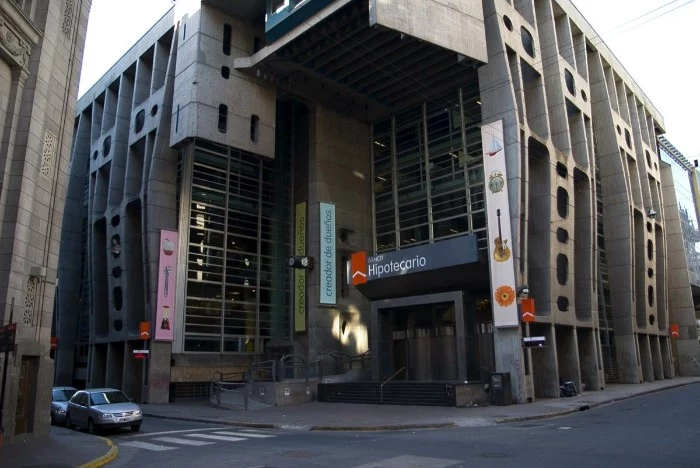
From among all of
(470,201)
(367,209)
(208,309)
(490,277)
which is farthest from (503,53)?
(208,309)

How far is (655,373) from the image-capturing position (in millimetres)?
45312

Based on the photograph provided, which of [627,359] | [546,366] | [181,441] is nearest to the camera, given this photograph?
[181,441]

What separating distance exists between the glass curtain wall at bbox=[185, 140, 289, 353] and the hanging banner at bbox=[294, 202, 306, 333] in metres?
1.60

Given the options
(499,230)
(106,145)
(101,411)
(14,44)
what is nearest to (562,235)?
(499,230)

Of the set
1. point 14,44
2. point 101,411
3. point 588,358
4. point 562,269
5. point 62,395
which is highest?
point 14,44

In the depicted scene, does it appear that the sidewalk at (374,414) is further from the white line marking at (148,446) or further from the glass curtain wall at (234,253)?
the glass curtain wall at (234,253)

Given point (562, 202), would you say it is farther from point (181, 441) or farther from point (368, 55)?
point (181, 441)

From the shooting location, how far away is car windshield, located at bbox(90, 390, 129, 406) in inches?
798

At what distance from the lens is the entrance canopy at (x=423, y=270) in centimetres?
2817

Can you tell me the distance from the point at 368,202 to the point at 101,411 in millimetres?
26310

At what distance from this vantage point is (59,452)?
45.2 ft

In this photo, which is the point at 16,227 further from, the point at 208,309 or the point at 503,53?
the point at 503,53

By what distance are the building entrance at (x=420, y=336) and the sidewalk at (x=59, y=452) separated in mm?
17336

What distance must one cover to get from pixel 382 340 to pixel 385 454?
63.4 ft
